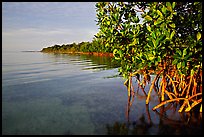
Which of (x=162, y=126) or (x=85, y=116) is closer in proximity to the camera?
(x=162, y=126)

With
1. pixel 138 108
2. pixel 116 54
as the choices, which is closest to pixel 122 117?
pixel 138 108

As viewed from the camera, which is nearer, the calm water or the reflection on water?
the reflection on water

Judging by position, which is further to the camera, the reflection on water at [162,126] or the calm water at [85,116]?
the calm water at [85,116]

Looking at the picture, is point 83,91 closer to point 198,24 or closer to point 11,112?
point 11,112

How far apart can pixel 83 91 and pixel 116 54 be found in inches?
244

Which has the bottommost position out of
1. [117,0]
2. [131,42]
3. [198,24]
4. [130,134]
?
[130,134]

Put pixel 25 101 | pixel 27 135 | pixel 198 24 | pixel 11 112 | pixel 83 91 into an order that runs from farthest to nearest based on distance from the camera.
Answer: pixel 83 91, pixel 25 101, pixel 11 112, pixel 198 24, pixel 27 135

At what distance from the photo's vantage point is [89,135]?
25.6 ft

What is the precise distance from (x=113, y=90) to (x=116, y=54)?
5.93 meters

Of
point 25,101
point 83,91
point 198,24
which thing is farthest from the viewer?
point 83,91

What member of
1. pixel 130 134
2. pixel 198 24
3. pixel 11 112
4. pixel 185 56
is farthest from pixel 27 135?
pixel 198 24

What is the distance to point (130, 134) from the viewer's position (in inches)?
311

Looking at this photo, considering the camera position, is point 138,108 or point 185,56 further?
point 138,108

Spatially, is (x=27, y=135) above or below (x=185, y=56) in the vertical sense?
below
